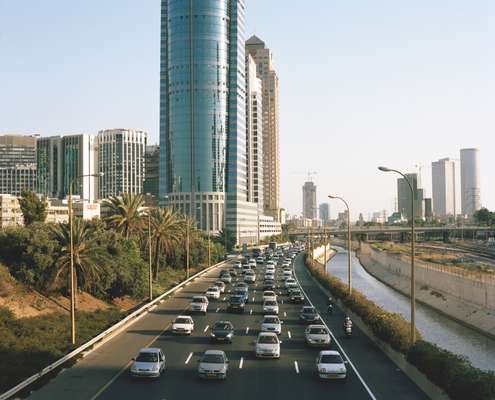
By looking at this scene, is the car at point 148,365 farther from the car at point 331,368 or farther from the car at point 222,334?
the car at point 222,334

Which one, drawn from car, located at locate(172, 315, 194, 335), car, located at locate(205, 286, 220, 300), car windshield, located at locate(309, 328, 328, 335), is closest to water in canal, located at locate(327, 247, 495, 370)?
car windshield, located at locate(309, 328, 328, 335)

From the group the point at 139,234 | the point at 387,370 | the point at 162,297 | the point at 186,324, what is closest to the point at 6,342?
the point at 186,324

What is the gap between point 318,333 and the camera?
3431 cm

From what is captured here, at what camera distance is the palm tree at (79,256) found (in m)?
45.3

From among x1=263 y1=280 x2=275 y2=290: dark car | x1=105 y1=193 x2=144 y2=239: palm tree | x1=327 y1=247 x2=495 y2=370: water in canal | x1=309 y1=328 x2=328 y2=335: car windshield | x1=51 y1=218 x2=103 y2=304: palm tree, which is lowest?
x1=327 y1=247 x2=495 y2=370: water in canal

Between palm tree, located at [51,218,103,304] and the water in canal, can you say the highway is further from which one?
the water in canal

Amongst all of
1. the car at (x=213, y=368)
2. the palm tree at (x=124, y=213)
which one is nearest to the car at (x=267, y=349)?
the car at (x=213, y=368)

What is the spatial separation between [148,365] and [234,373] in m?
4.00

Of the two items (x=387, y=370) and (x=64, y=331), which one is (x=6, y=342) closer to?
(x=64, y=331)

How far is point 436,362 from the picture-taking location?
2420 cm

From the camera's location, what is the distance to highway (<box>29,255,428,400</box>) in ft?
77.3

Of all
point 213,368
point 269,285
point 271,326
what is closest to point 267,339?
point 213,368

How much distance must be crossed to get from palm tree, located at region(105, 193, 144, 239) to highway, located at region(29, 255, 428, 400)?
997 inches

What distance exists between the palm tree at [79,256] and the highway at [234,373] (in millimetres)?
6906
